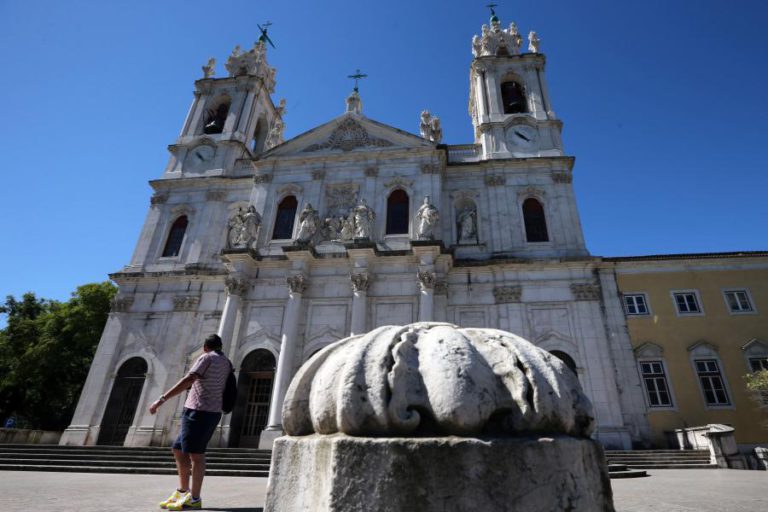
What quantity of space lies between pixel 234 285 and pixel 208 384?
13.6m

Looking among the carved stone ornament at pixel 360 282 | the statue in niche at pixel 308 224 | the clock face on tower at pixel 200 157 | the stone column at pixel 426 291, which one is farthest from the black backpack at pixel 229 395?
the clock face on tower at pixel 200 157

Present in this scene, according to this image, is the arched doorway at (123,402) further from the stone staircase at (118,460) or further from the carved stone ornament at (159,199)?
the carved stone ornament at (159,199)

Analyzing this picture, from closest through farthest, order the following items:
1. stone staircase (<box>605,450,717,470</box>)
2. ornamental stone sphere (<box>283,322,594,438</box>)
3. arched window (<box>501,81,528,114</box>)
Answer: ornamental stone sphere (<box>283,322,594,438</box>)
stone staircase (<box>605,450,717,470</box>)
arched window (<box>501,81,528,114</box>)

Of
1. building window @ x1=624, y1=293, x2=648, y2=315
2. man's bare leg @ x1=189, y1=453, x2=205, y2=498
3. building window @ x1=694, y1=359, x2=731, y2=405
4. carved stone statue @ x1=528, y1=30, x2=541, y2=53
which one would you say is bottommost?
man's bare leg @ x1=189, y1=453, x2=205, y2=498

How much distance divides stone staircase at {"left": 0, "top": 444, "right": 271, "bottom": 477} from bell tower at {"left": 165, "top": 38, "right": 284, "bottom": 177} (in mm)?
14345

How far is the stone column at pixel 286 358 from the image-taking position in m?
14.4

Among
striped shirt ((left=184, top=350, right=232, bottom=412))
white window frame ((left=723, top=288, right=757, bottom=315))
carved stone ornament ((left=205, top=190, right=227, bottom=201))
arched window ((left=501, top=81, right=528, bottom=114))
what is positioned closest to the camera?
striped shirt ((left=184, top=350, right=232, bottom=412))

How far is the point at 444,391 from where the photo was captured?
2.32 meters

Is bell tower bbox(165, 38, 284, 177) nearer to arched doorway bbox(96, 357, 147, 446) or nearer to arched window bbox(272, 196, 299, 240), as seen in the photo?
arched window bbox(272, 196, 299, 240)

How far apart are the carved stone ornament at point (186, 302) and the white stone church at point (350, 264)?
9 cm

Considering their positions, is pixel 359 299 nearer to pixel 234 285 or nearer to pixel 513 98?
pixel 234 285

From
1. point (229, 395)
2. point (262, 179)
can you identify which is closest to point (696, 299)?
point (229, 395)

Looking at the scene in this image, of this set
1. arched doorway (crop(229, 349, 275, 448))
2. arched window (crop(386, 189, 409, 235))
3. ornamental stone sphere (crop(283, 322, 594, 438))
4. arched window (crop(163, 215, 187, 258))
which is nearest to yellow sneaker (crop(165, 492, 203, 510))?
ornamental stone sphere (crop(283, 322, 594, 438))

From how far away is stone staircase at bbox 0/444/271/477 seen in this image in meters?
10.4
